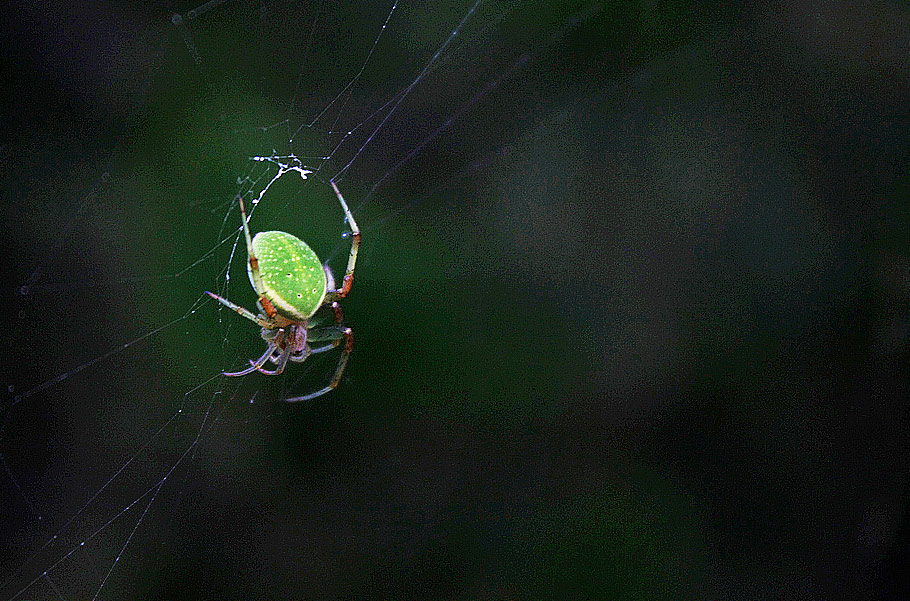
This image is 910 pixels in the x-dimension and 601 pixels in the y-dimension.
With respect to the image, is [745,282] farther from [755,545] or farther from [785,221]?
[755,545]

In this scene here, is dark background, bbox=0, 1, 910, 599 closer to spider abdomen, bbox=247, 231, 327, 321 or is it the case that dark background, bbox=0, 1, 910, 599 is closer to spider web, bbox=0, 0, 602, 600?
spider web, bbox=0, 0, 602, 600

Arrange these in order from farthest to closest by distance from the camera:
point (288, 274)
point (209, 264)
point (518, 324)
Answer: point (518, 324), point (209, 264), point (288, 274)

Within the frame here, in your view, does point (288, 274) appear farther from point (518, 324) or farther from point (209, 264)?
point (518, 324)

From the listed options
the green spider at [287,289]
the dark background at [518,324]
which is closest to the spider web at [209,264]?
the dark background at [518,324]

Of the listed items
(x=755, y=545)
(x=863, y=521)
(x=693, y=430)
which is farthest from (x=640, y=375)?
(x=863, y=521)

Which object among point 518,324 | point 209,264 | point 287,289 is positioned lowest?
point 518,324

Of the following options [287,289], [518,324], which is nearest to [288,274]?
[287,289]

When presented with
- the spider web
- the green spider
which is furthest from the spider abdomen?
the spider web

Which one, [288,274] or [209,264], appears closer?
[288,274]

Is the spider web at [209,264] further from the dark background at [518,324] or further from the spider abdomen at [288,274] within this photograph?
the spider abdomen at [288,274]
